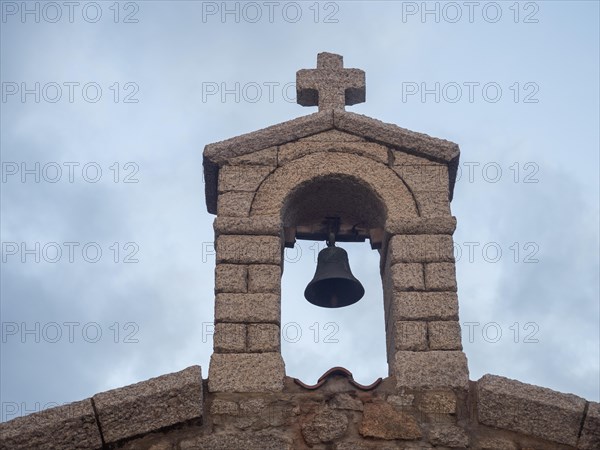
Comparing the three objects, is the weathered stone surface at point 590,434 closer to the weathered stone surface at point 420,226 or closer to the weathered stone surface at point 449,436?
the weathered stone surface at point 449,436

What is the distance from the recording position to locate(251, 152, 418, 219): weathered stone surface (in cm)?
725

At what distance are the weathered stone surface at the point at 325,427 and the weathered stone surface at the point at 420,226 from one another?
1439 mm

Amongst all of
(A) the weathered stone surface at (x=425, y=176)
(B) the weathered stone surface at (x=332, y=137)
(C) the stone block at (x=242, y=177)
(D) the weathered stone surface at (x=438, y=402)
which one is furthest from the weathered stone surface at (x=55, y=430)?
(A) the weathered stone surface at (x=425, y=176)

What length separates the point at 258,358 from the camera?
6566 mm

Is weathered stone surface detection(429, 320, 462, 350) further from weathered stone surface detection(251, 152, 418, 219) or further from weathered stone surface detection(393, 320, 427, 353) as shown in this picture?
weathered stone surface detection(251, 152, 418, 219)

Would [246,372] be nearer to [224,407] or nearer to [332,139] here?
[224,407]

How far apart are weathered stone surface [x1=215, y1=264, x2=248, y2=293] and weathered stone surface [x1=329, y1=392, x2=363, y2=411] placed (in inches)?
39.0

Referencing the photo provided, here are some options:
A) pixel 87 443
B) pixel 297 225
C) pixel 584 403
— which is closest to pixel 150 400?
pixel 87 443

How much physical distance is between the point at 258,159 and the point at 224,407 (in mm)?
1978

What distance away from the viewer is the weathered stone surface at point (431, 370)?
651 centimetres

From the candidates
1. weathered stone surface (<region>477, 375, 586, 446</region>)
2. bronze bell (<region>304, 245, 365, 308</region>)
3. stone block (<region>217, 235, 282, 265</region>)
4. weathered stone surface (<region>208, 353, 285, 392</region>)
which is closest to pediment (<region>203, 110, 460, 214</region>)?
stone block (<region>217, 235, 282, 265</region>)

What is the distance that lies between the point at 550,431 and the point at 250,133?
10.0 feet

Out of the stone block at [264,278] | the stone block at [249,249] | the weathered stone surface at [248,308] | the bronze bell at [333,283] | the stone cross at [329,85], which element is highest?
the stone cross at [329,85]

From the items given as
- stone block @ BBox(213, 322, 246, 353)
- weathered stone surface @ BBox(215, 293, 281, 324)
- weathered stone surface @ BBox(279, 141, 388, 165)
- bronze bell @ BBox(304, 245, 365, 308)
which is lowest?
stone block @ BBox(213, 322, 246, 353)
